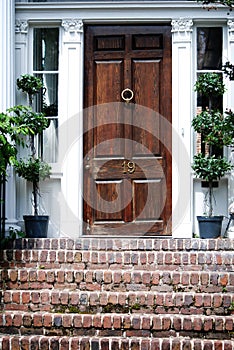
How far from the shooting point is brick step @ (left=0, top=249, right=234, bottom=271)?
5809mm

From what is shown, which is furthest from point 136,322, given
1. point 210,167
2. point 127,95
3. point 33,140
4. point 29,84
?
point 29,84

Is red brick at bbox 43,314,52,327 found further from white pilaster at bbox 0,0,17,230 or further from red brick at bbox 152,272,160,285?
white pilaster at bbox 0,0,17,230

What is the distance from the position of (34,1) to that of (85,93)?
1.17 m

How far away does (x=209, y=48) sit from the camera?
717 cm

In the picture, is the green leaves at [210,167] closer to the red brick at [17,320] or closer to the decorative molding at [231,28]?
the decorative molding at [231,28]

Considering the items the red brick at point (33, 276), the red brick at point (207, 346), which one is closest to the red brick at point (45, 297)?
the red brick at point (33, 276)

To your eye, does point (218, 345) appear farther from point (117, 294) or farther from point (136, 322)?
point (117, 294)

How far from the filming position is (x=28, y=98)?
7133 millimetres

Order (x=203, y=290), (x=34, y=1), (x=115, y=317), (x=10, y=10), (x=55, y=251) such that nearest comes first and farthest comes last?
(x=115, y=317), (x=203, y=290), (x=55, y=251), (x=10, y=10), (x=34, y=1)

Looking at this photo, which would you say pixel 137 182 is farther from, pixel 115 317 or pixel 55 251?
pixel 115 317

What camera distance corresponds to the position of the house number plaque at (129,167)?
7.15 metres

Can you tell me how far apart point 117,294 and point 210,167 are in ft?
6.15

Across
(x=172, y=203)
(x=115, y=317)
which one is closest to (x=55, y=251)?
(x=115, y=317)

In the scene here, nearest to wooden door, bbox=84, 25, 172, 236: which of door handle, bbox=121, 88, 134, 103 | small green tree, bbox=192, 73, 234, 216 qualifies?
door handle, bbox=121, 88, 134, 103
